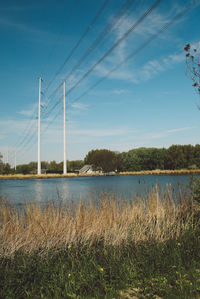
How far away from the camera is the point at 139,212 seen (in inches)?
294

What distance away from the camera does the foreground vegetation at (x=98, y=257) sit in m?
3.82

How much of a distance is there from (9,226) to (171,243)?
152 inches

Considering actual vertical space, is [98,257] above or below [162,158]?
below

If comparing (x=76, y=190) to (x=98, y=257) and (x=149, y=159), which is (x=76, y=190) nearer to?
(x=98, y=257)

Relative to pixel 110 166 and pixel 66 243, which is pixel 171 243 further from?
pixel 110 166

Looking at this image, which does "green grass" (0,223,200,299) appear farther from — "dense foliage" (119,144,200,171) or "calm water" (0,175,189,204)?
"dense foliage" (119,144,200,171)

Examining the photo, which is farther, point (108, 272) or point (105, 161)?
point (105, 161)

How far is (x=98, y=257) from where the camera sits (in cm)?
505

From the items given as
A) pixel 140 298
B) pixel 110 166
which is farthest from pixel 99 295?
pixel 110 166

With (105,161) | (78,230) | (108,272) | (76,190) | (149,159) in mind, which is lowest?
(76,190)

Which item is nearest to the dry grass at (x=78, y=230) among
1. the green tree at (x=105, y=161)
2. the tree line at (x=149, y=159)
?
the tree line at (x=149, y=159)

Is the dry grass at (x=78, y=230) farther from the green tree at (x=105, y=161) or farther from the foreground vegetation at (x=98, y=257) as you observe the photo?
the green tree at (x=105, y=161)

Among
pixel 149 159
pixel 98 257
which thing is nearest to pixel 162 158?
pixel 149 159

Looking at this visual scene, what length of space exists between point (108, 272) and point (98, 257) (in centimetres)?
63
